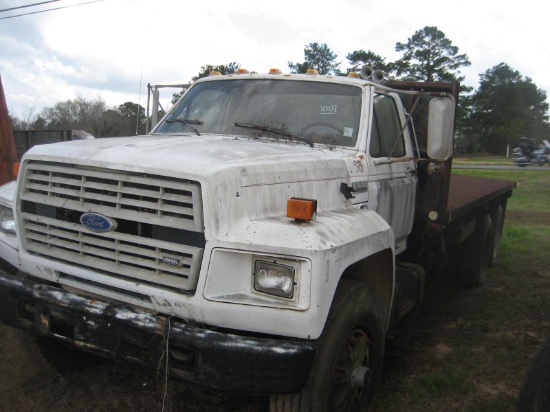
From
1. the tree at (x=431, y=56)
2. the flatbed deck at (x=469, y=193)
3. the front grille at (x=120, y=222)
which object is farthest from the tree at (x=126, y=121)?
the tree at (x=431, y=56)

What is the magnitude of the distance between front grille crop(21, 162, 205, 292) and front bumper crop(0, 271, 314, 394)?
21 cm

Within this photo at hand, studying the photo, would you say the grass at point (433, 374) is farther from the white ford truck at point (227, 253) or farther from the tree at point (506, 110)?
the tree at point (506, 110)

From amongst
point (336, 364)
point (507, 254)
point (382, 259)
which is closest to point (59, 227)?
point (336, 364)

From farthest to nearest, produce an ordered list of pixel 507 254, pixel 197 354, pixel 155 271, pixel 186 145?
pixel 507 254 < pixel 186 145 < pixel 155 271 < pixel 197 354

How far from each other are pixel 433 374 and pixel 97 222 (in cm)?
277

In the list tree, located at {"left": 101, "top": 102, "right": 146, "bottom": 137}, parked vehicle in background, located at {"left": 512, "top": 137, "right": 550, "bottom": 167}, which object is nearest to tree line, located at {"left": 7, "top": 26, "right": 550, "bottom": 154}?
parked vehicle in background, located at {"left": 512, "top": 137, "right": 550, "bottom": 167}

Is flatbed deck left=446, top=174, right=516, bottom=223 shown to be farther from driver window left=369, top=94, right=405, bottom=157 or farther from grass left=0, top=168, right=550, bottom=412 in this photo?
grass left=0, top=168, right=550, bottom=412

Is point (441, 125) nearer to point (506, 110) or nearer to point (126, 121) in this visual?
point (126, 121)

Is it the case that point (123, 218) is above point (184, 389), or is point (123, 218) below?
above

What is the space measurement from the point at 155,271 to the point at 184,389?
1.38 m

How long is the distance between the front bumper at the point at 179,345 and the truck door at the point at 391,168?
5.54ft

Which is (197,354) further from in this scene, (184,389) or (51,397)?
(51,397)

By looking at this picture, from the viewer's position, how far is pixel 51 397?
3729 mm

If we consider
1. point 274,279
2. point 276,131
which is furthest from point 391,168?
point 274,279
